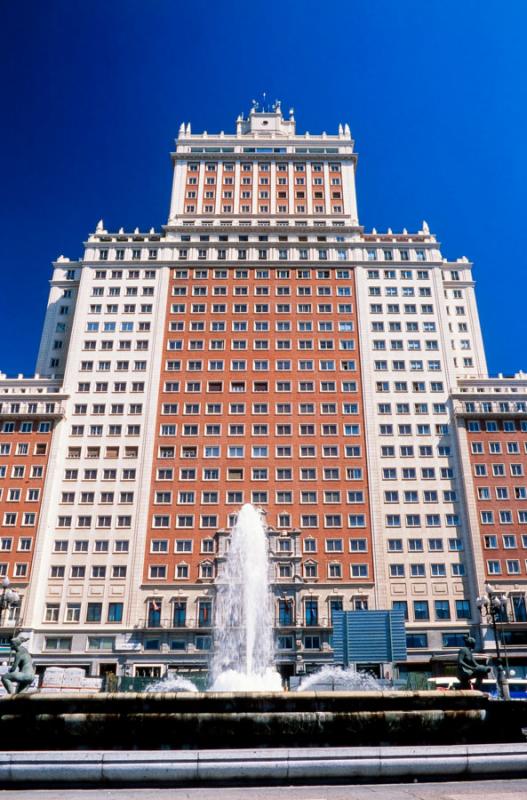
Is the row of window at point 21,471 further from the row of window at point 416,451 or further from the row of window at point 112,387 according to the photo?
the row of window at point 416,451

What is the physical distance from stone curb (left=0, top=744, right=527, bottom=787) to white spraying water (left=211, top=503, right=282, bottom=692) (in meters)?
26.5

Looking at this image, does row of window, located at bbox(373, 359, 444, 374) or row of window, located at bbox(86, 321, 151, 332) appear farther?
row of window, located at bbox(86, 321, 151, 332)

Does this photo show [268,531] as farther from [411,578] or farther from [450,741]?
[450,741]

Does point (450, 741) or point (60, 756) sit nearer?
point (60, 756)

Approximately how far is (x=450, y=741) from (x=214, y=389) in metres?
52.5

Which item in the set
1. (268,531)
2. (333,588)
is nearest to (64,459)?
(268,531)

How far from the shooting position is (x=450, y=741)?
12242mm

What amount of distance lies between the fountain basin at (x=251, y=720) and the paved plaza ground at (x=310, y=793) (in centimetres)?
161

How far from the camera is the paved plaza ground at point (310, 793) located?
9430 millimetres

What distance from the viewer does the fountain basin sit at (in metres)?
11.8

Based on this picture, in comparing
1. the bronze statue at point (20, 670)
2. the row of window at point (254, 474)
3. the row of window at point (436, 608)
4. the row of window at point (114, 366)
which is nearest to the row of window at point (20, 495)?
the row of window at point (254, 474)

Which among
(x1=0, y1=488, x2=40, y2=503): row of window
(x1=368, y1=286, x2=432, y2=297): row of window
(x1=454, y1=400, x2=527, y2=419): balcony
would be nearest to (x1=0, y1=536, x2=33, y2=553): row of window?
(x1=0, y1=488, x2=40, y2=503): row of window

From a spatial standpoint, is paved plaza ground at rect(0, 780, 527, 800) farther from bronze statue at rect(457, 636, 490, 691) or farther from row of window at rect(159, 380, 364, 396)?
row of window at rect(159, 380, 364, 396)

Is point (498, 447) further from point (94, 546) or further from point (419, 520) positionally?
point (94, 546)
